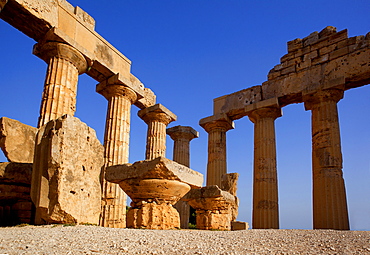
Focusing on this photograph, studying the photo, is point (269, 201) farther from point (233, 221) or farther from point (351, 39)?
point (351, 39)

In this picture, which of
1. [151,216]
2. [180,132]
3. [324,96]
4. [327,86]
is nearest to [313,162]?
[324,96]

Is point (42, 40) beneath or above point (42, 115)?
above

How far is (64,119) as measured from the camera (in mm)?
6504

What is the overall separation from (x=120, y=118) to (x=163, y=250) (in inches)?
395

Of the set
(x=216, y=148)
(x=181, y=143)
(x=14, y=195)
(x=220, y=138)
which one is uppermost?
(x=181, y=143)

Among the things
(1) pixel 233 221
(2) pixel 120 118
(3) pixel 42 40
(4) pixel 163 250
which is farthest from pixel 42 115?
(1) pixel 233 221

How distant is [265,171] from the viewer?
15.6 metres

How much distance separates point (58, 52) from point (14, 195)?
5466 mm

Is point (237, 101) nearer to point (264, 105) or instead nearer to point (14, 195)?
point (264, 105)

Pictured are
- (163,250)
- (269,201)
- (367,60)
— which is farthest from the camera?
(269,201)

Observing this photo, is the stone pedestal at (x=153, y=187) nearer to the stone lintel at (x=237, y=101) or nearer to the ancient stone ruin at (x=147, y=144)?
the ancient stone ruin at (x=147, y=144)

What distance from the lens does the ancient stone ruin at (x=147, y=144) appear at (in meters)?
6.56

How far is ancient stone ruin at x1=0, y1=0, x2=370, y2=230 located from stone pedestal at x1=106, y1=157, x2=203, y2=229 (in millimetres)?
25

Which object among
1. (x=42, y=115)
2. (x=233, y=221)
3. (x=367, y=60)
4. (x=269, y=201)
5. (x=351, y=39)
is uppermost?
(x=351, y=39)
